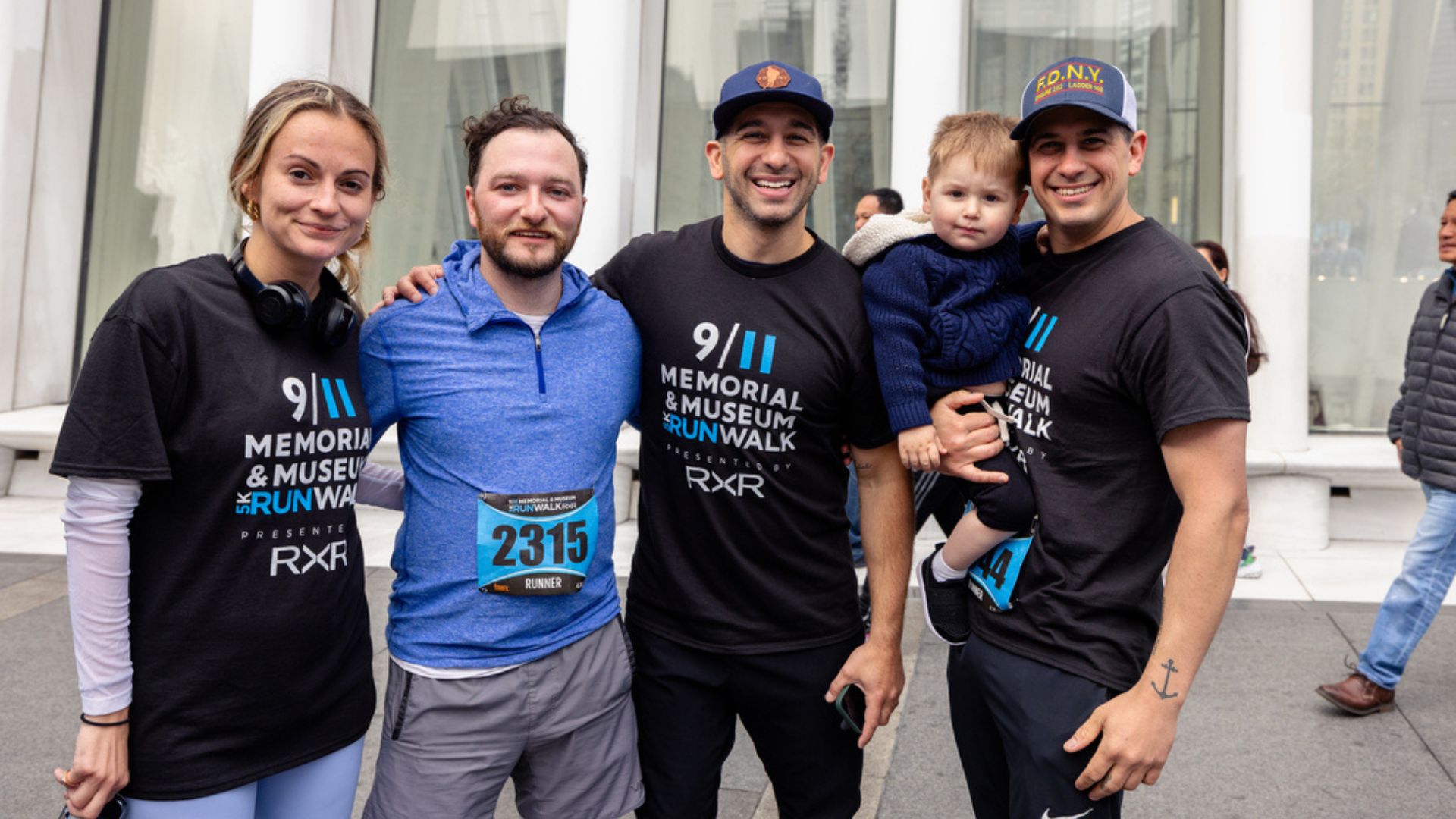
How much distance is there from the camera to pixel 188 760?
194cm

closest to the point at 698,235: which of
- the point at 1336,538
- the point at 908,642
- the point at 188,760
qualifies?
the point at 188,760

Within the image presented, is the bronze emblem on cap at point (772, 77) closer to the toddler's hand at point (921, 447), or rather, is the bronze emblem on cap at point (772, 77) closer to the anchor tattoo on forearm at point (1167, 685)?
the toddler's hand at point (921, 447)

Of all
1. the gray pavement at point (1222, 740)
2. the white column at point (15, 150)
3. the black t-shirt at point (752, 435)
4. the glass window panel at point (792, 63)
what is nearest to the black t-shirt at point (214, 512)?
the black t-shirt at point (752, 435)

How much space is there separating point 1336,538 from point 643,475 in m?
6.96

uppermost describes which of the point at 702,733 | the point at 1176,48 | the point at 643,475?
the point at 1176,48

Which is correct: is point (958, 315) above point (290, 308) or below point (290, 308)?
above

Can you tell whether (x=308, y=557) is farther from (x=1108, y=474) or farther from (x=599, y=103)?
(x=599, y=103)

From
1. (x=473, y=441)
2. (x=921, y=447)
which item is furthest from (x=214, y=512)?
(x=921, y=447)

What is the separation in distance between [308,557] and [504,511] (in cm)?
40

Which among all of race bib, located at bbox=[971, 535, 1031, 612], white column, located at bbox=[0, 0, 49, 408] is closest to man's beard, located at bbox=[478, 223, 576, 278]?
race bib, located at bbox=[971, 535, 1031, 612]

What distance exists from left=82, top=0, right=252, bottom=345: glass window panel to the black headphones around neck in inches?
351

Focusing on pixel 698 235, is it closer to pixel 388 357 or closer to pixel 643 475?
pixel 643 475

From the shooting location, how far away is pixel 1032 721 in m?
2.22

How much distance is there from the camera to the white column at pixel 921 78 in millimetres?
7652
